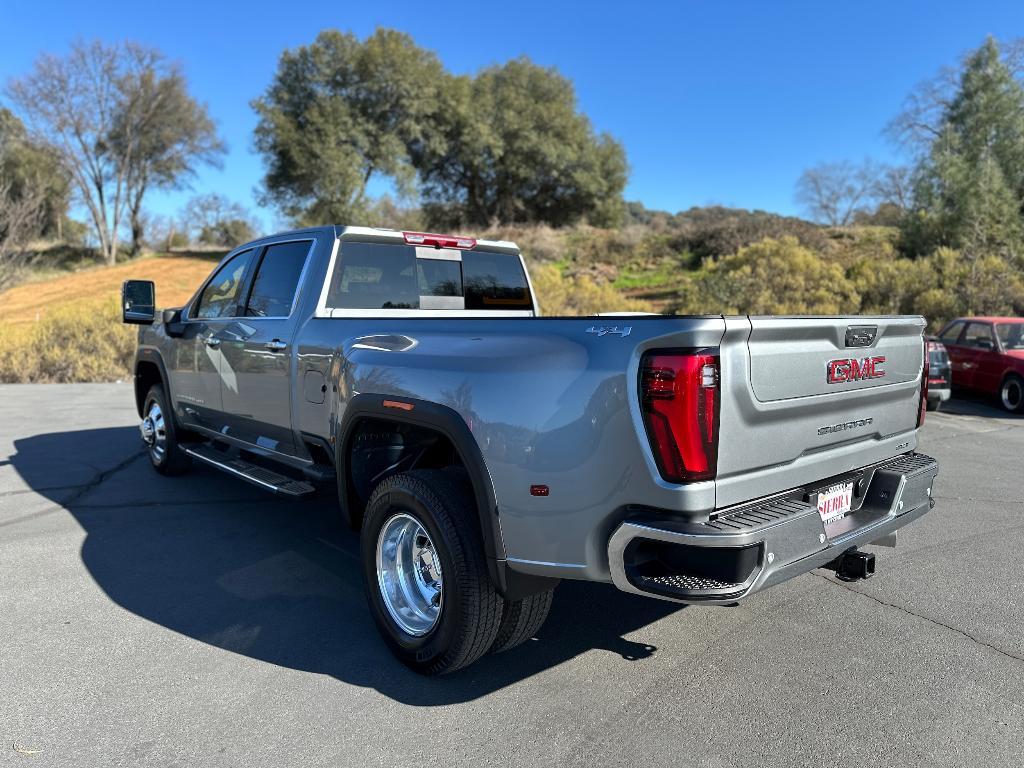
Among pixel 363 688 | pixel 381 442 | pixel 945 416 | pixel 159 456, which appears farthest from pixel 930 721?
pixel 945 416

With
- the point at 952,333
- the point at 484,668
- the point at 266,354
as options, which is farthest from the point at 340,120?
the point at 484,668

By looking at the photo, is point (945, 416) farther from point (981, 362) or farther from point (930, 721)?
point (930, 721)

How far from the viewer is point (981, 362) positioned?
11.5 metres

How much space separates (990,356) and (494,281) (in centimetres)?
971

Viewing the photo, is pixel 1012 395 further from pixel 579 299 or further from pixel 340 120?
pixel 340 120

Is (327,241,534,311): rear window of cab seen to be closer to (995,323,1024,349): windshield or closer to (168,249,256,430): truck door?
(168,249,256,430): truck door

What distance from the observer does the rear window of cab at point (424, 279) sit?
4465mm

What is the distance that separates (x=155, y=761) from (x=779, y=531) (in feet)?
7.73

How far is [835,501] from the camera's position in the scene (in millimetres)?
3049

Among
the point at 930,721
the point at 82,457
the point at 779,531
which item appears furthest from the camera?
the point at 82,457

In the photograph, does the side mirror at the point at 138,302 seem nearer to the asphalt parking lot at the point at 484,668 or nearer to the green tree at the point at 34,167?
the asphalt parking lot at the point at 484,668

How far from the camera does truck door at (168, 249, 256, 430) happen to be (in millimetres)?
5277

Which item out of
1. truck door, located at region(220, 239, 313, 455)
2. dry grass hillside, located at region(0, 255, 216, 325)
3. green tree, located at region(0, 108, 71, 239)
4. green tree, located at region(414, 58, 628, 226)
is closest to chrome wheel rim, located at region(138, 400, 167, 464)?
truck door, located at region(220, 239, 313, 455)

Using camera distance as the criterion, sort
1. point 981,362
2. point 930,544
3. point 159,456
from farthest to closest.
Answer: point 981,362, point 159,456, point 930,544
